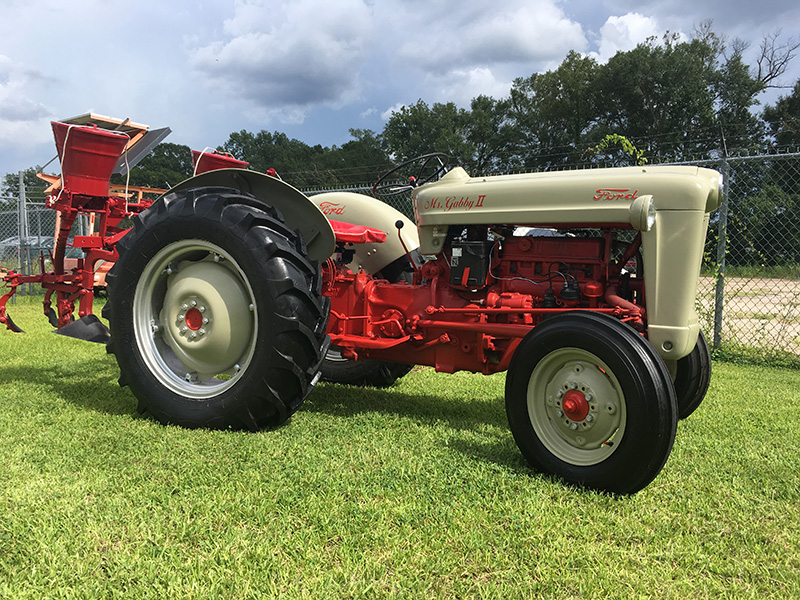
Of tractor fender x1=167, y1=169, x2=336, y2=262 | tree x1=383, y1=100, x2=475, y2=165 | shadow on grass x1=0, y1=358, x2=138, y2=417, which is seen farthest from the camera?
tree x1=383, y1=100, x2=475, y2=165

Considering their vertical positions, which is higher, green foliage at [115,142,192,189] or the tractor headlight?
green foliage at [115,142,192,189]

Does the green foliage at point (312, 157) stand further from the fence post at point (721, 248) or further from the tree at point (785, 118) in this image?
the fence post at point (721, 248)

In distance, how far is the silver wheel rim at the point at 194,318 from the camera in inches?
130

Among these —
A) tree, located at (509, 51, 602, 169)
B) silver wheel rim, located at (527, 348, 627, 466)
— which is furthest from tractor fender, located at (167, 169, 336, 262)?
tree, located at (509, 51, 602, 169)

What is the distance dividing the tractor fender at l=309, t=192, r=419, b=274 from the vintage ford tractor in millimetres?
494

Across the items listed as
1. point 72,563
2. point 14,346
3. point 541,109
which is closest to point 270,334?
point 72,563

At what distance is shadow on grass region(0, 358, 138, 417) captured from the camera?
3.70 metres

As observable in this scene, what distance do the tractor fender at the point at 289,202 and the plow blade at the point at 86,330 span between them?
4.39 feet

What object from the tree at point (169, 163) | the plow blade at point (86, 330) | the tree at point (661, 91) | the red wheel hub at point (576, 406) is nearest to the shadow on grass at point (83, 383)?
the plow blade at point (86, 330)

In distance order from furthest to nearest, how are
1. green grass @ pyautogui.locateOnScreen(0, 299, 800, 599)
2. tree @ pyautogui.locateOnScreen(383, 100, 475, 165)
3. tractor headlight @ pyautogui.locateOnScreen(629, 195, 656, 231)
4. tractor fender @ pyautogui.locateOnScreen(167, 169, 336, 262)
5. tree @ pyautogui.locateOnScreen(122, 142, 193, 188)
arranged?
tree @ pyautogui.locateOnScreen(122, 142, 193, 188) < tree @ pyautogui.locateOnScreen(383, 100, 475, 165) < tractor fender @ pyautogui.locateOnScreen(167, 169, 336, 262) < tractor headlight @ pyautogui.locateOnScreen(629, 195, 656, 231) < green grass @ pyautogui.locateOnScreen(0, 299, 800, 599)

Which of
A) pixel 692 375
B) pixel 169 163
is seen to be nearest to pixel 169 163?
pixel 169 163

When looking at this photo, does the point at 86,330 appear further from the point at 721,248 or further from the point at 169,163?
the point at 169,163

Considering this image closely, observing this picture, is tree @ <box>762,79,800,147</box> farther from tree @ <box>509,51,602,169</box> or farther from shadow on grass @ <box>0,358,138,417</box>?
shadow on grass @ <box>0,358,138,417</box>

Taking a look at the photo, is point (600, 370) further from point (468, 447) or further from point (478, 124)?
point (478, 124)
